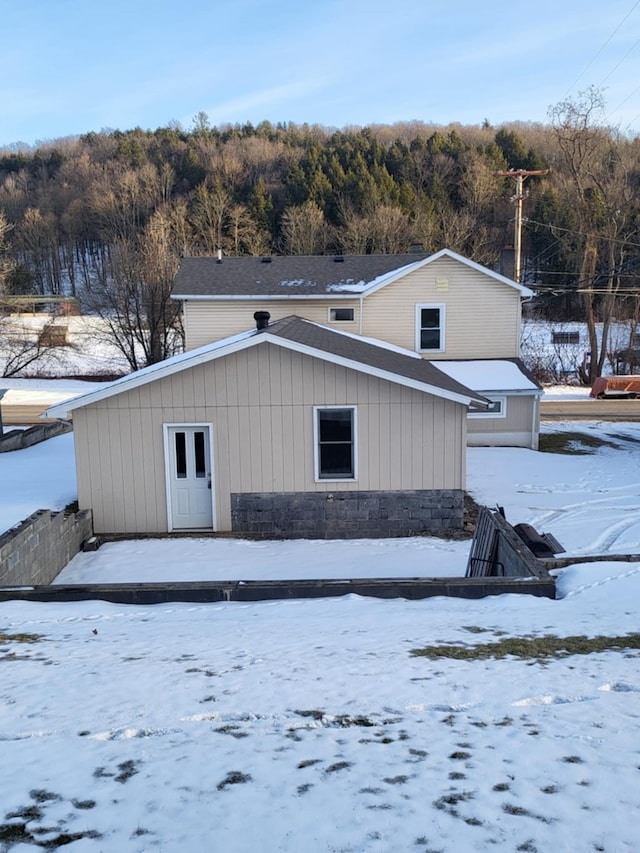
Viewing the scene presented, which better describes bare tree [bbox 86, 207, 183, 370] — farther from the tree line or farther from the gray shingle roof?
the gray shingle roof

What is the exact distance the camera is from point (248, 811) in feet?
8.96

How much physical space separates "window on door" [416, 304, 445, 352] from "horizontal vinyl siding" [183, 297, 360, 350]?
82.0 inches

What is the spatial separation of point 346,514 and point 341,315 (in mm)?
10934

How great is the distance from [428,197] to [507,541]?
5455 centimetres

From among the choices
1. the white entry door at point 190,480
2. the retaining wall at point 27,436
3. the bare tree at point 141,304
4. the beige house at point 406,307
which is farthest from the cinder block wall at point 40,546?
the bare tree at point 141,304

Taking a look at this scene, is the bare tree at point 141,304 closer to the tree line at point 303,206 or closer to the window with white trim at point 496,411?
the tree line at point 303,206

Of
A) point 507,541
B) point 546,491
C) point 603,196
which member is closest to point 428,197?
point 603,196

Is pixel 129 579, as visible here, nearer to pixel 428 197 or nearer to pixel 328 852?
pixel 328 852

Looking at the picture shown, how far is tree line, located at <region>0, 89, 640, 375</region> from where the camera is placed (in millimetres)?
37219

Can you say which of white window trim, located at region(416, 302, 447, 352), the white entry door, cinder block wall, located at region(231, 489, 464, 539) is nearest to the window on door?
white window trim, located at region(416, 302, 447, 352)

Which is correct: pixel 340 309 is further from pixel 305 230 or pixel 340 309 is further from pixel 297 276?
pixel 305 230

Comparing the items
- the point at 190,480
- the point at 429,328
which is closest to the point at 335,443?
the point at 190,480

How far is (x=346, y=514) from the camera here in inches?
445

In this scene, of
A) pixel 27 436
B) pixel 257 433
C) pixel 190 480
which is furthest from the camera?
pixel 27 436
